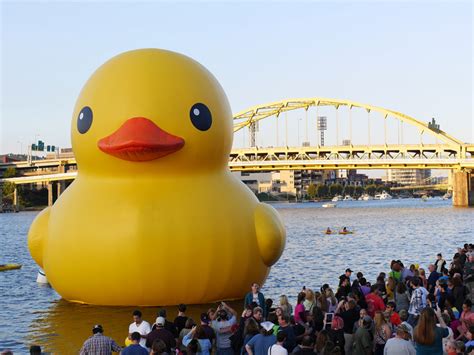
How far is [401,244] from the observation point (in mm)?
32406

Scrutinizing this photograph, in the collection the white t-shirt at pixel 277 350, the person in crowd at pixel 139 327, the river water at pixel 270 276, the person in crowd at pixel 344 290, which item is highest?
the person in crowd at pixel 344 290

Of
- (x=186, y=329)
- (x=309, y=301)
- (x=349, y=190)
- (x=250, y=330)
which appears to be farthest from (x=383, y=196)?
(x=250, y=330)

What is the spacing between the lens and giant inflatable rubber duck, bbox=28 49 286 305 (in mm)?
12094

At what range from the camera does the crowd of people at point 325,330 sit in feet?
23.4

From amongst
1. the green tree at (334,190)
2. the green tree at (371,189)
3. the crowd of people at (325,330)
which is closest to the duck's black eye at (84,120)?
the crowd of people at (325,330)

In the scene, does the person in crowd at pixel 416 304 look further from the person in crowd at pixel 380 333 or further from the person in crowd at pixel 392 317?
the person in crowd at pixel 380 333

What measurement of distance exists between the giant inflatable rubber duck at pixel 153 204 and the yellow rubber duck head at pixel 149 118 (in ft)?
0.06

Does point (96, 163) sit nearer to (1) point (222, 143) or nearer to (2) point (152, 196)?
(2) point (152, 196)

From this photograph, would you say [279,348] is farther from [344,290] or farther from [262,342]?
[344,290]

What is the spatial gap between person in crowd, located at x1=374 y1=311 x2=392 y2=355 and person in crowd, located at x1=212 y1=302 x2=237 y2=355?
5.39ft

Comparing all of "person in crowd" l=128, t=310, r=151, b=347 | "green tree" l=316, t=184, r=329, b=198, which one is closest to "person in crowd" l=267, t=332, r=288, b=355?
"person in crowd" l=128, t=310, r=151, b=347

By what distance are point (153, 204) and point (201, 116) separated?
175 centimetres

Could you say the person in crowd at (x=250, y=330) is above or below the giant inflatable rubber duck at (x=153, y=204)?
below

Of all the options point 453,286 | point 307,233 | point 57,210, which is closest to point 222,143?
point 57,210
